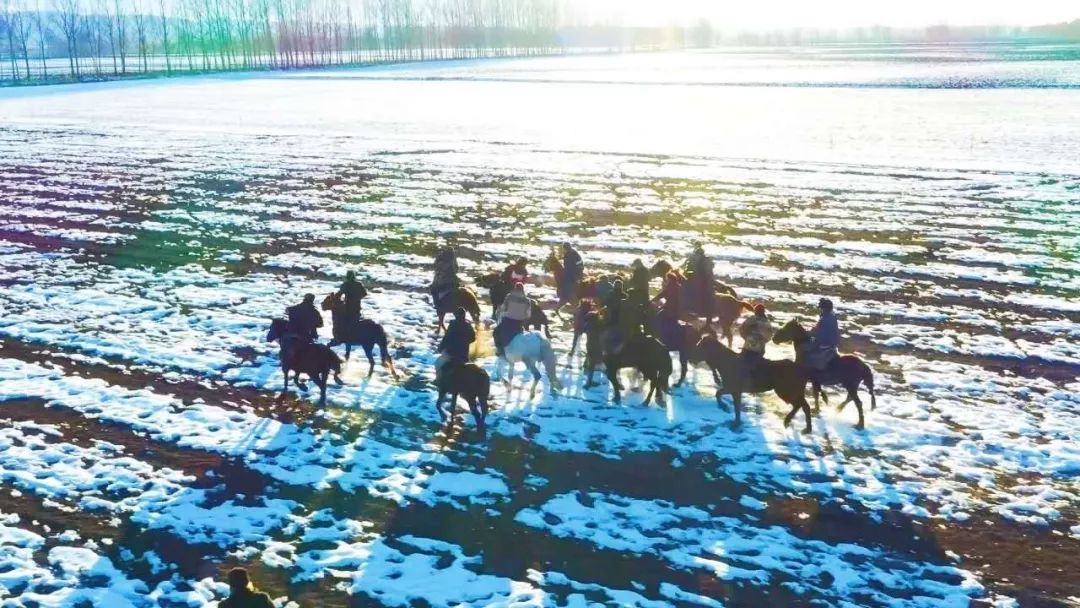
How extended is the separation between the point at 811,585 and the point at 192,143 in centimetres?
4370

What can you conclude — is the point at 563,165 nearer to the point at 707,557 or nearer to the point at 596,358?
the point at 596,358

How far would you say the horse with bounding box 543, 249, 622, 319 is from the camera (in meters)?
14.6

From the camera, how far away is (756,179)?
33219mm

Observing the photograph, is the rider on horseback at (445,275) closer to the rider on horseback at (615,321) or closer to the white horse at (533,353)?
the white horse at (533,353)

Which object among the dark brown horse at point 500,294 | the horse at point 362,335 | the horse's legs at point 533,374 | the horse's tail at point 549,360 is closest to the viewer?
the horse's tail at point 549,360

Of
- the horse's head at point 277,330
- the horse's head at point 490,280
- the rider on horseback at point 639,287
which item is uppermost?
the rider on horseback at point 639,287

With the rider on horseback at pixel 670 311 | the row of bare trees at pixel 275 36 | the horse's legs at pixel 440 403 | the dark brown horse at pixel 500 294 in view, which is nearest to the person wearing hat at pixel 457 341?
the horse's legs at pixel 440 403

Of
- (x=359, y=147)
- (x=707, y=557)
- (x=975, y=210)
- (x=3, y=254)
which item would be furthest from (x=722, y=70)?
(x=707, y=557)

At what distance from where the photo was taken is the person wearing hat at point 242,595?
21.8ft

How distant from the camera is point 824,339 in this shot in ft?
39.4

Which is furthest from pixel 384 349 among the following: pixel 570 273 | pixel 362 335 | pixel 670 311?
pixel 670 311

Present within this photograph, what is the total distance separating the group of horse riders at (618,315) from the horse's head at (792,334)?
0.43 feet

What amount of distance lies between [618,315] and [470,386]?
8.61ft

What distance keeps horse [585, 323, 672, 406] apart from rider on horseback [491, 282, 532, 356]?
120 cm
